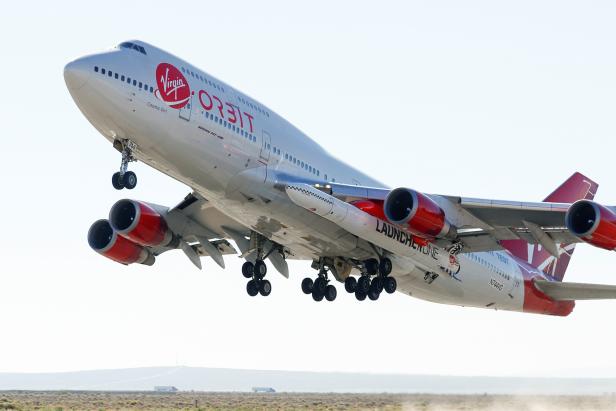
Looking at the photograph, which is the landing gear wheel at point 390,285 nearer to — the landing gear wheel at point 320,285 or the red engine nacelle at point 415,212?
the landing gear wheel at point 320,285

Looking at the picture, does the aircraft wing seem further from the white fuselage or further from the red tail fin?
the red tail fin

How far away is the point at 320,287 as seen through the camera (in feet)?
125

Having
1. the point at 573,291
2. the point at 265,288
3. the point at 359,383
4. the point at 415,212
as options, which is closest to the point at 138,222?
the point at 265,288

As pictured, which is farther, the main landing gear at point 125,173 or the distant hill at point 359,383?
the distant hill at point 359,383

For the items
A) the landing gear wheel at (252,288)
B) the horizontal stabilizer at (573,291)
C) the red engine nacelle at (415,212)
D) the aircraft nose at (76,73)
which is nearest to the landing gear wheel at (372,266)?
the red engine nacelle at (415,212)

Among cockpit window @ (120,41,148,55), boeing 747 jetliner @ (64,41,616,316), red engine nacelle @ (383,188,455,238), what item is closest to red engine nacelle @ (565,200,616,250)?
boeing 747 jetliner @ (64,41,616,316)

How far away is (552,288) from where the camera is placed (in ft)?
143

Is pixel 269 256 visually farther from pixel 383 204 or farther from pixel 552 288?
Result: pixel 552 288

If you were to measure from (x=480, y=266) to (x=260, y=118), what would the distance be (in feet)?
43.5

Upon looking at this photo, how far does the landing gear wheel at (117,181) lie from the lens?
95.5 ft

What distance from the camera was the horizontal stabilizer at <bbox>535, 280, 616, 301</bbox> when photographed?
41.5m

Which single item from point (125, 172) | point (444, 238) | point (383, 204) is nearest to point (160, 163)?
point (125, 172)

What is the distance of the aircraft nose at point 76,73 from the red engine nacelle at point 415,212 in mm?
10947

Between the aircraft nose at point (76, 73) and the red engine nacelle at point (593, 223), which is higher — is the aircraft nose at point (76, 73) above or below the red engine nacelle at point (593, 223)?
above
